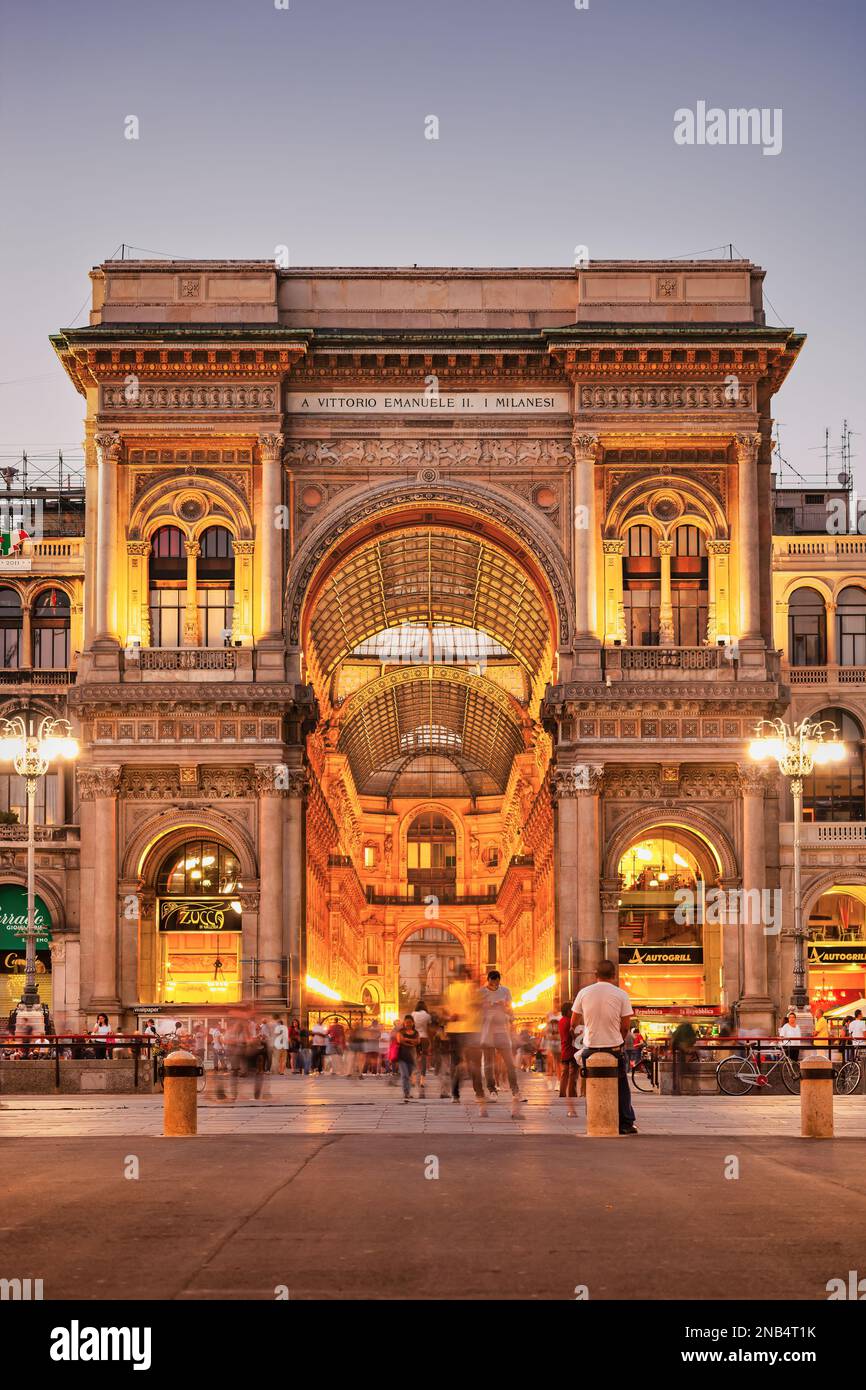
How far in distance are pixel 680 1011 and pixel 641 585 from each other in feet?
44.0

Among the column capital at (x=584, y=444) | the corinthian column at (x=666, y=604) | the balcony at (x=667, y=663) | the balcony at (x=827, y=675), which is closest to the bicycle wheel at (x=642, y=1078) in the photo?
the balcony at (x=667, y=663)

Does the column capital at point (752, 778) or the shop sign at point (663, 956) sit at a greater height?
the column capital at point (752, 778)

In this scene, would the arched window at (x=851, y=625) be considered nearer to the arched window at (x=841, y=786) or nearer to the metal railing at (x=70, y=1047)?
the arched window at (x=841, y=786)

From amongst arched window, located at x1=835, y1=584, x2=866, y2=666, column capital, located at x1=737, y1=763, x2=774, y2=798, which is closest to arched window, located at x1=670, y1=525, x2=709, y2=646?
column capital, located at x1=737, y1=763, x2=774, y2=798

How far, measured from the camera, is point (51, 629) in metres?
69.6

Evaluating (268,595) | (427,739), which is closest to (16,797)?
(268,595)

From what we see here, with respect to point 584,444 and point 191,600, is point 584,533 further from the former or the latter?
point 191,600

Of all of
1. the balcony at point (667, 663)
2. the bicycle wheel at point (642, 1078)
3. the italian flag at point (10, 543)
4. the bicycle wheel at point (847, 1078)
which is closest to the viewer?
the bicycle wheel at point (847, 1078)

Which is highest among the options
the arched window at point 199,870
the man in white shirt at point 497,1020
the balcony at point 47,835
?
the balcony at point 47,835

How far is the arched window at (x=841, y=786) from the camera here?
67.4 metres

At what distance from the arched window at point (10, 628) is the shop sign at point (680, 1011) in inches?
1028

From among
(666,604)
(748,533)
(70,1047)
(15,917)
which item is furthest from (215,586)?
(70,1047)

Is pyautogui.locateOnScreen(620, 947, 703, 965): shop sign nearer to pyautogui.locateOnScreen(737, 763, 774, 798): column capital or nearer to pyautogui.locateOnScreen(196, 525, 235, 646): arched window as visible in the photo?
pyautogui.locateOnScreen(737, 763, 774, 798): column capital
